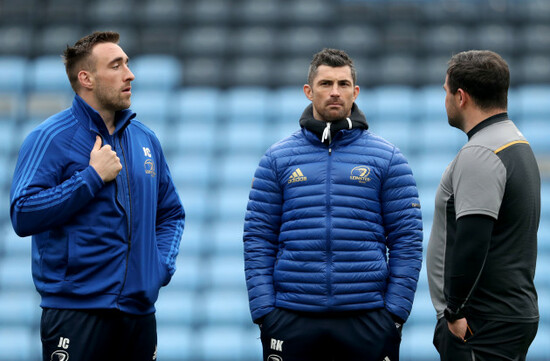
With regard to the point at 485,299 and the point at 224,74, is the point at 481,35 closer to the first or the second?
the point at 224,74

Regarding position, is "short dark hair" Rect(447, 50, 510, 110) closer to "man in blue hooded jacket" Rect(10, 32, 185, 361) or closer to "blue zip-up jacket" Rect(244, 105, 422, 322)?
"blue zip-up jacket" Rect(244, 105, 422, 322)

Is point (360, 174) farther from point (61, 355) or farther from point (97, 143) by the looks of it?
point (61, 355)

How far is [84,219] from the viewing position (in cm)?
195

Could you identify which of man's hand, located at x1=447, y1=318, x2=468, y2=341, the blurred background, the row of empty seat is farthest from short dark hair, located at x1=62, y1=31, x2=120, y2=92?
the blurred background

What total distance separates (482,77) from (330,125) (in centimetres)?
51

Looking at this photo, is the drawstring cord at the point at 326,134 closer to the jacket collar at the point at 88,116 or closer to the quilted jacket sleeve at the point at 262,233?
the quilted jacket sleeve at the point at 262,233

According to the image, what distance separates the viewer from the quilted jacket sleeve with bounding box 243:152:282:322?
83.3 inches

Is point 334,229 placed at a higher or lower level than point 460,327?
higher

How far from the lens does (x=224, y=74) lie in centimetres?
646

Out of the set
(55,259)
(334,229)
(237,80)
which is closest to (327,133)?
(334,229)

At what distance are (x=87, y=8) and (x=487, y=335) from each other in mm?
5762

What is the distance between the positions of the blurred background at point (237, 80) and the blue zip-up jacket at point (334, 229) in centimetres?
343

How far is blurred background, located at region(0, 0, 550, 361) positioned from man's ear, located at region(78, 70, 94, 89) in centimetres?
359

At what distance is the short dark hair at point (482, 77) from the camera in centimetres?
183
